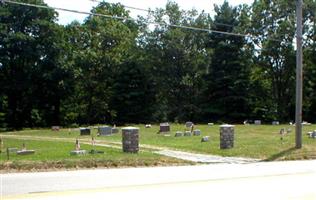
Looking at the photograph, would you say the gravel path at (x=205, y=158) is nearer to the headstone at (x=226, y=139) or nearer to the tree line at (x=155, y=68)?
the headstone at (x=226, y=139)

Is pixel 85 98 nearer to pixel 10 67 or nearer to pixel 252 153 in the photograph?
pixel 10 67

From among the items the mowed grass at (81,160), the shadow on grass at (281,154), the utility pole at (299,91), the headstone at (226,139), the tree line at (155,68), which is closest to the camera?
the mowed grass at (81,160)

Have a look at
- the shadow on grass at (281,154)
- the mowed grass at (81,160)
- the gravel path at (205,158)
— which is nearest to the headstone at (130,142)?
the mowed grass at (81,160)

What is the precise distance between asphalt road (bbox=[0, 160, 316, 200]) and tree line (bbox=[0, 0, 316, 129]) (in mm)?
43265

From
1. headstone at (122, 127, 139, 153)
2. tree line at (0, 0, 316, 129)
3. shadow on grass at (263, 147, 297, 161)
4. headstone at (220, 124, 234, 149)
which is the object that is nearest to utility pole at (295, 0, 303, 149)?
shadow on grass at (263, 147, 297, 161)

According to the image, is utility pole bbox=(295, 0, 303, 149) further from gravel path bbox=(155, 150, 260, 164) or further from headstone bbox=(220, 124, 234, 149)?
gravel path bbox=(155, 150, 260, 164)

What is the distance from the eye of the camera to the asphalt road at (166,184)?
10.4m

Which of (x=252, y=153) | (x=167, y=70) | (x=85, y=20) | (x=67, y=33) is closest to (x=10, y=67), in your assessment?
(x=67, y=33)

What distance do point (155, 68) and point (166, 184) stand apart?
166 feet

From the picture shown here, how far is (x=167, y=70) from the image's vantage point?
62.9m

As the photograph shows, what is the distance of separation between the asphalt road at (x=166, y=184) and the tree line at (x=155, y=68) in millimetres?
43265

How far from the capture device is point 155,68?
6259 cm

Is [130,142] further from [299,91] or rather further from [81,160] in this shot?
[299,91]

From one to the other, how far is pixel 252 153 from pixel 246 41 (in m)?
41.1
